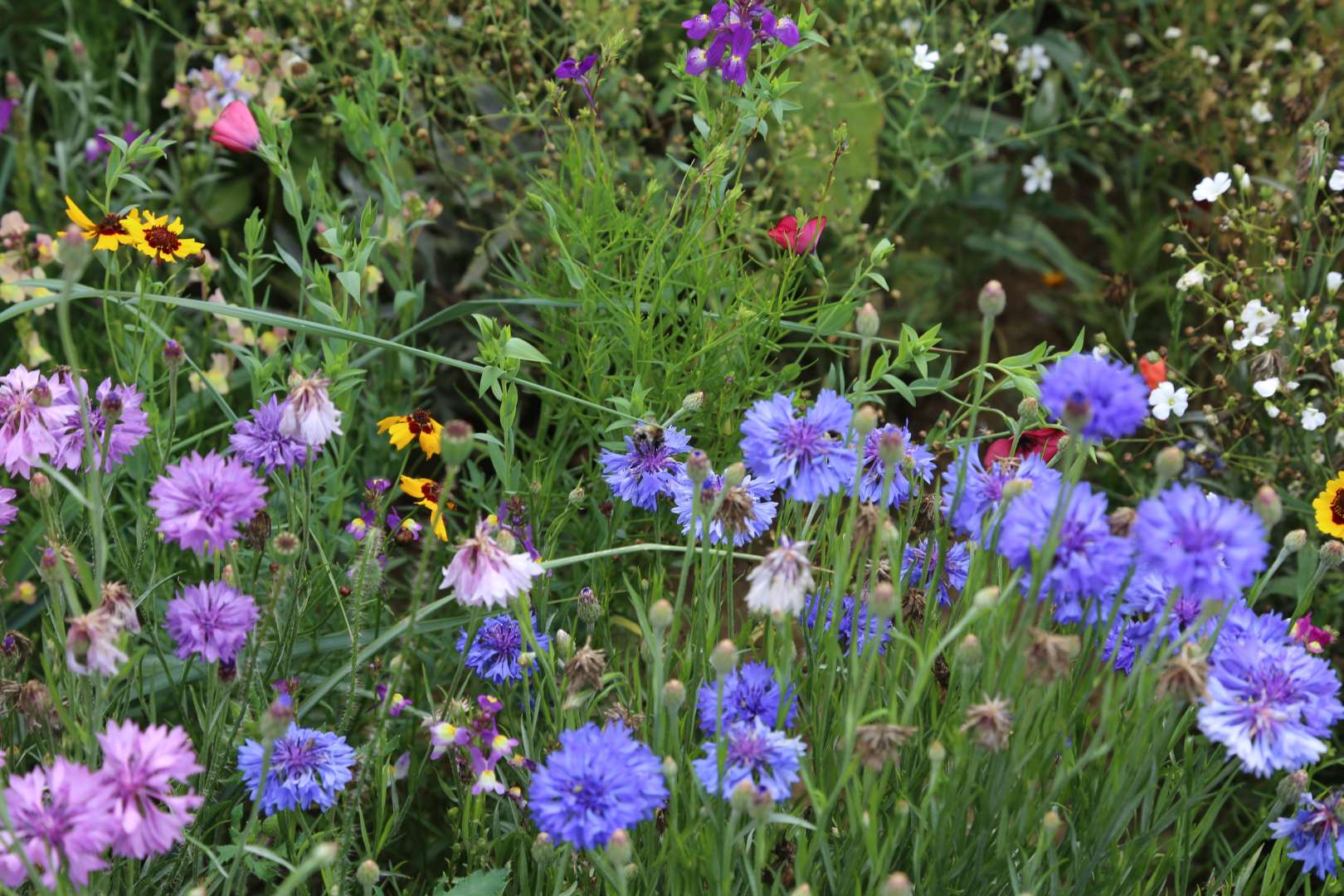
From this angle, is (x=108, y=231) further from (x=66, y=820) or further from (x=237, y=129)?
(x=66, y=820)

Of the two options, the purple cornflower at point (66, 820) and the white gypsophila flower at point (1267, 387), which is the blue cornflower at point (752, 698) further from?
the white gypsophila flower at point (1267, 387)

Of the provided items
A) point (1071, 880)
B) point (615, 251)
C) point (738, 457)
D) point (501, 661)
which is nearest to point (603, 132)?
point (615, 251)

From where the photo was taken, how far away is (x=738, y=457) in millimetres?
1429

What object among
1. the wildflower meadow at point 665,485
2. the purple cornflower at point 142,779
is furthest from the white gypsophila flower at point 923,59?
the purple cornflower at point 142,779

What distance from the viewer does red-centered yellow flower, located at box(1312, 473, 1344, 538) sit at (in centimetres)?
132

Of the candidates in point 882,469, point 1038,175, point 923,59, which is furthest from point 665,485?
point 1038,175

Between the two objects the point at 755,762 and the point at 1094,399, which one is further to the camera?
the point at 755,762

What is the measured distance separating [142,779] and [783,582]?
38cm

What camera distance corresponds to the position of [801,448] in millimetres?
892

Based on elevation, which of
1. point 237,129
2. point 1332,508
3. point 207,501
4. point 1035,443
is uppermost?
point 237,129

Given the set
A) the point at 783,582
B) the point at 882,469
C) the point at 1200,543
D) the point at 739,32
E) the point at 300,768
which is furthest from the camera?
the point at 739,32

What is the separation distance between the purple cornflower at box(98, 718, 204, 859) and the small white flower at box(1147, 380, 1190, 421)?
1084mm

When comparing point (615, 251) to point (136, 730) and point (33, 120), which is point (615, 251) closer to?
point (136, 730)

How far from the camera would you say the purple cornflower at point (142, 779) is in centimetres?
75
